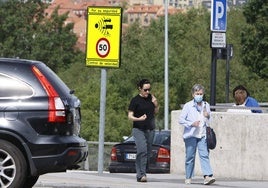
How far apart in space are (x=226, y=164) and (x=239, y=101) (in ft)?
3.91

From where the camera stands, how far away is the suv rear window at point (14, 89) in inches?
602

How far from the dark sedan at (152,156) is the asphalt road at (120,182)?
424 centimetres

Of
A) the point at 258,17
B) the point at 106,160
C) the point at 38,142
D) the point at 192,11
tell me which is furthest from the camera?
the point at 192,11

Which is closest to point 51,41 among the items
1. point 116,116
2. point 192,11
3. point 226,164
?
point 192,11

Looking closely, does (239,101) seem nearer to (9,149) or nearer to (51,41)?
(9,149)

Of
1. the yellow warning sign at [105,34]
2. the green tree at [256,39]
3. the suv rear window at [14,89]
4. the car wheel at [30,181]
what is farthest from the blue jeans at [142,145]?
the green tree at [256,39]

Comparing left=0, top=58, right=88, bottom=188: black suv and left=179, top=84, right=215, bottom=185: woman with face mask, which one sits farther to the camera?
left=179, top=84, right=215, bottom=185: woman with face mask

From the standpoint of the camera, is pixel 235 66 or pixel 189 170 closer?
pixel 189 170

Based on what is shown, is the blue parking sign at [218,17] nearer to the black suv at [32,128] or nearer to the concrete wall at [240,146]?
the concrete wall at [240,146]

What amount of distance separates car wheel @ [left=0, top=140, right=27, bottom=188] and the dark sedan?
442 inches

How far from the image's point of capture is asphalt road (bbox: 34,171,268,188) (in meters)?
18.1

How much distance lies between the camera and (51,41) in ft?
384

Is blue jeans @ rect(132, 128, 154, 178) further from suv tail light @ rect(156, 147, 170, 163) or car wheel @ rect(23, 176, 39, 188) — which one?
suv tail light @ rect(156, 147, 170, 163)

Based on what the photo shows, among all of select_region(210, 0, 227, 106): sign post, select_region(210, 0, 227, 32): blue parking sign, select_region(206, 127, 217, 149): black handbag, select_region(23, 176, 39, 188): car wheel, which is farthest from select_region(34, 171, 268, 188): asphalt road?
select_region(210, 0, 227, 32): blue parking sign
